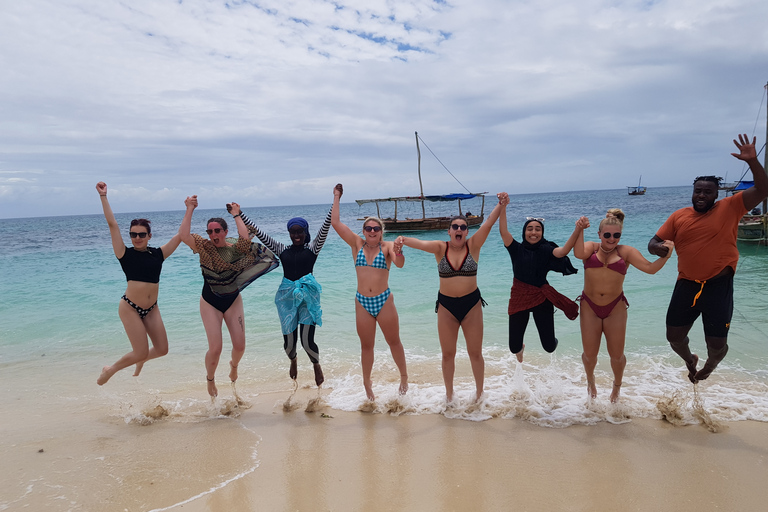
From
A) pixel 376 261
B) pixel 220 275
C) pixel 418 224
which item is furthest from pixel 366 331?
pixel 418 224

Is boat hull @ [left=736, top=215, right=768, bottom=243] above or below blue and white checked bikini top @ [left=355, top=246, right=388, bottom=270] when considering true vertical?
below

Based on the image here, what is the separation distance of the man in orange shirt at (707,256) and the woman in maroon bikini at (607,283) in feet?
0.81

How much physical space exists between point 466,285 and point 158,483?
11.4 ft

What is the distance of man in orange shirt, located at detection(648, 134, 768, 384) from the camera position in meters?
4.75

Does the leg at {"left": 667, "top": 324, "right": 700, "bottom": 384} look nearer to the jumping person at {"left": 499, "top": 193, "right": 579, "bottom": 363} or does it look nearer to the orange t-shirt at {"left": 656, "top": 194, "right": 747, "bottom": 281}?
the orange t-shirt at {"left": 656, "top": 194, "right": 747, "bottom": 281}

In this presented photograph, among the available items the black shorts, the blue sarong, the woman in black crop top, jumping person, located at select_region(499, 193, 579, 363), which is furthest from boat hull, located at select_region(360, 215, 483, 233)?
the black shorts

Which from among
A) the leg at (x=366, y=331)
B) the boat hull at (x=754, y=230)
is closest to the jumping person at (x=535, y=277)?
the leg at (x=366, y=331)

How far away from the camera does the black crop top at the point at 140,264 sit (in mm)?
5418

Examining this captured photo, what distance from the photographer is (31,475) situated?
421 centimetres

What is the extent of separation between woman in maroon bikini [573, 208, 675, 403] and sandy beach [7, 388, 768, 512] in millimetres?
929

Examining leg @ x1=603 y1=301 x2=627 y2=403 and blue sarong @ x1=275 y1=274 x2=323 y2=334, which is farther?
blue sarong @ x1=275 y1=274 x2=323 y2=334

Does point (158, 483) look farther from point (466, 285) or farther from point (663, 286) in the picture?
point (663, 286)

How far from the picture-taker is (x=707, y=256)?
4836 millimetres

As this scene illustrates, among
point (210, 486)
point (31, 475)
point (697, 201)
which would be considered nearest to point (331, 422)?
point (210, 486)
